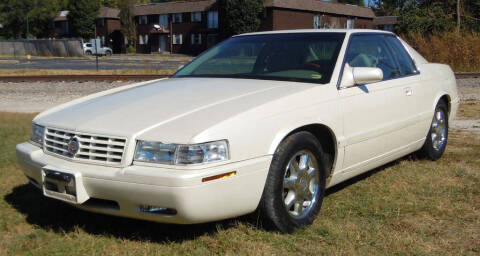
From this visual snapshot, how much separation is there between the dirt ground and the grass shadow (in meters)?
5.41

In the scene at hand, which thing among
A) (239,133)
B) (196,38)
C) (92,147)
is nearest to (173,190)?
(239,133)

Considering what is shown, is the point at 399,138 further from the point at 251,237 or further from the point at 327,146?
the point at 251,237

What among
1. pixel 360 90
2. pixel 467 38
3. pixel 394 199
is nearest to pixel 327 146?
pixel 360 90

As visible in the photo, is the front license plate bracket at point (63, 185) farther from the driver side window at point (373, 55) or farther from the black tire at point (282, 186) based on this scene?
the driver side window at point (373, 55)

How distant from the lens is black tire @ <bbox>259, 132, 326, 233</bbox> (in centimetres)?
327

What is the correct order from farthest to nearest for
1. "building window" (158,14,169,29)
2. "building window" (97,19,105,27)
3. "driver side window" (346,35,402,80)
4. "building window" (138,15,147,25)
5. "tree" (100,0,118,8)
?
1. "tree" (100,0,118,8)
2. "building window" (97,19,105,27)
3. "building window" (138,15,147,25)
4. "building window" (158,14,169,29)
5. "driver side window" (346,35,402,80)

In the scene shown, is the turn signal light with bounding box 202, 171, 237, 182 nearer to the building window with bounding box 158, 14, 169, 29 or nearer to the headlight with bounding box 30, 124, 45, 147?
the headlight with bounding box 30, 124, 45, 147

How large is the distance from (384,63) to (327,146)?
4.33 feet

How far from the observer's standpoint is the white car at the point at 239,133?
2.98 metres

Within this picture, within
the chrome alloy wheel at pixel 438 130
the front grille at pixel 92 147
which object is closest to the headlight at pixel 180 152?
the front grille at pixel 92 147

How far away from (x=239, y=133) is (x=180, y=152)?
38cm

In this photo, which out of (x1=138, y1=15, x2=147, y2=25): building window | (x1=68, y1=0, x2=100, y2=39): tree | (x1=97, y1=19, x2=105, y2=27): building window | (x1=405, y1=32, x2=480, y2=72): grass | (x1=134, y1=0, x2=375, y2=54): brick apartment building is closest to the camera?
(x1=405, y1=32, x2=480, y2=72): grass

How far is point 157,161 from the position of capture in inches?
117

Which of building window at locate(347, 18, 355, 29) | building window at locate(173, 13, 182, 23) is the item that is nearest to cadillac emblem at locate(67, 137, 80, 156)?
building window at locate(173, 13, 182, 23)
